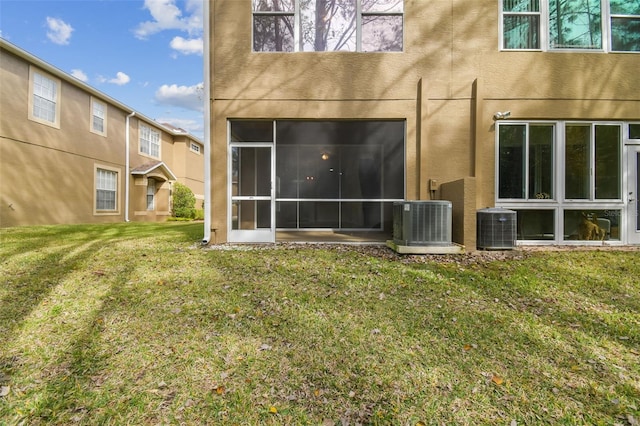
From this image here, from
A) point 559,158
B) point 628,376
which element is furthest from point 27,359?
point 559,158

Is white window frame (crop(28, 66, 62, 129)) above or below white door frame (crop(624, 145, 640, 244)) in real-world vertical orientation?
above

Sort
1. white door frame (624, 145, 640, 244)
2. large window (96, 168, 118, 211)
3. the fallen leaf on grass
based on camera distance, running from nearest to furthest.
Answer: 1. the fallen leaf on grass
2. white door frame (624, 145, 640, 244)
3. large window (96, 168, 118, 211)

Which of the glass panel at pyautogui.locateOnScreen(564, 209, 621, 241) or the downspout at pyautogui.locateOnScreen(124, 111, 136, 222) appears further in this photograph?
the downspout at pyautogui.locateOnScreen(124, 111, 136, 222)

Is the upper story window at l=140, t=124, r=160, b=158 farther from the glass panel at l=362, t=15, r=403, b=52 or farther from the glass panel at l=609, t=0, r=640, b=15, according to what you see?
the glass panel at l=609, t=0, r=640, b=15

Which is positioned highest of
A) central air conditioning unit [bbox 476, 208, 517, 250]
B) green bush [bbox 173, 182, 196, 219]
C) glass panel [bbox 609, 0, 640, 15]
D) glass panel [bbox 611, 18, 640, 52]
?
glass panel [bbox 609, 0, 640, 15]

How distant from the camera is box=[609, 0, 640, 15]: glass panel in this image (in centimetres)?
673

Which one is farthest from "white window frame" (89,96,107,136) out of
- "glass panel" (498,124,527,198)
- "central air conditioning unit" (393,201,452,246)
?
"glass panel" (498,124,527,198)

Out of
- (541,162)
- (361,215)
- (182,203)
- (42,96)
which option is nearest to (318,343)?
(541,162)

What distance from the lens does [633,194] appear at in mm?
6641

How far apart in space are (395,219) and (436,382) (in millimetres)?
4192

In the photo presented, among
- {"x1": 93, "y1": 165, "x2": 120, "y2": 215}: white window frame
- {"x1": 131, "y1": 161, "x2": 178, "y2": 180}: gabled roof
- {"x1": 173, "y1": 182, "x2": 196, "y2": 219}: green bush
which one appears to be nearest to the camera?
{"x1": 93, "y1": 165, "x2": 120, "y2": 215}: white window frame

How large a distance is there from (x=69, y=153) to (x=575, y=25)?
16697mm

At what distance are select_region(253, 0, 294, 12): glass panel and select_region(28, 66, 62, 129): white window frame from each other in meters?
9.79

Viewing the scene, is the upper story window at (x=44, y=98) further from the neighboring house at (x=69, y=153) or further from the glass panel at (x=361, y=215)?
the glass panel at (x=361, y=215)
